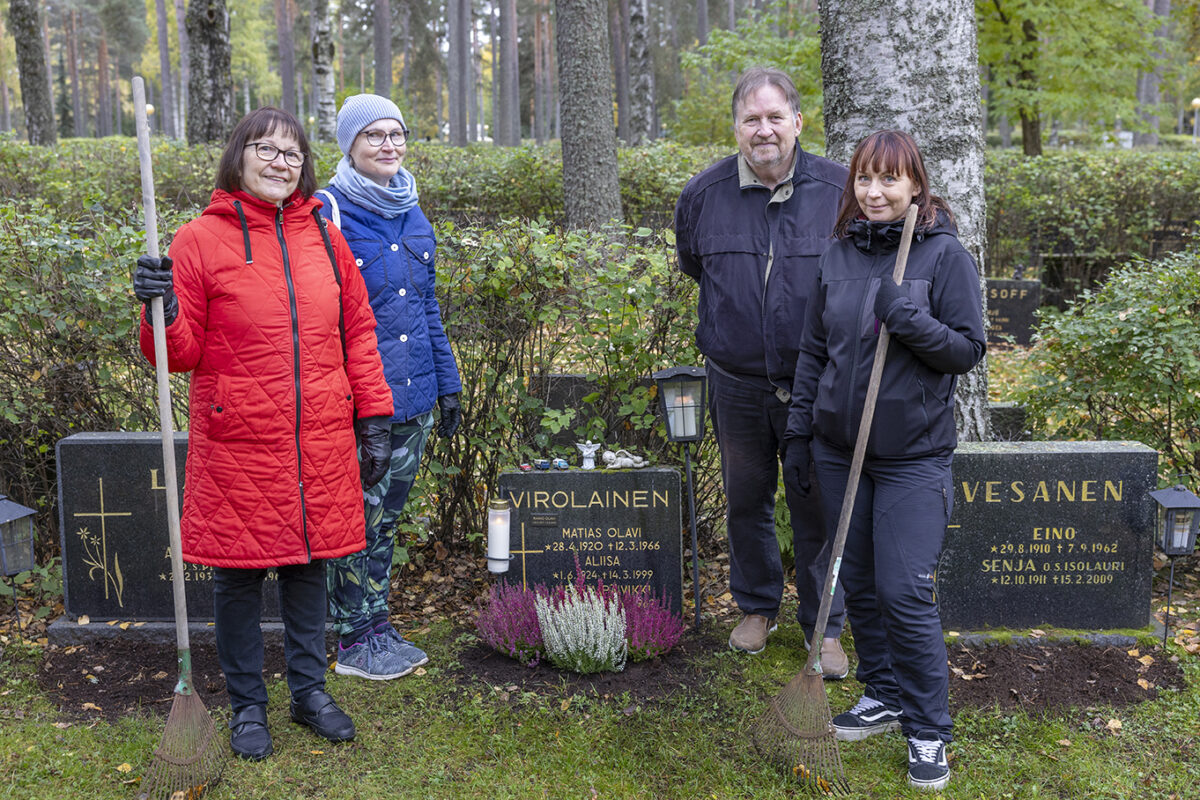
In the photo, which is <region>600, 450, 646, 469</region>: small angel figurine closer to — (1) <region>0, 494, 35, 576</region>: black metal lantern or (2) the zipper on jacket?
(2) the zipper on jacket

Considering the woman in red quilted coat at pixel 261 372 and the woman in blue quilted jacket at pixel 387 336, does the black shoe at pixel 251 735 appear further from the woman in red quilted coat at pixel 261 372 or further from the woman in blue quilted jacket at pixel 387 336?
the woman in blue quilted jacket at pixel 387 336

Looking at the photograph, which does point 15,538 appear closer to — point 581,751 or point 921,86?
point 581,751

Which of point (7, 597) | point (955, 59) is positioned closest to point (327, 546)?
point (7, 597)

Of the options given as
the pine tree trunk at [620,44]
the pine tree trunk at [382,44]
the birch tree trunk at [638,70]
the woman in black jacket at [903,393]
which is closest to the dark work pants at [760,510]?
the woman in black jacket at [903,393]

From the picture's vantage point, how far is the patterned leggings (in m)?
3.66

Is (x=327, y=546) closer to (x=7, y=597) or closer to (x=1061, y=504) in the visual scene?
(x=7, y=597)

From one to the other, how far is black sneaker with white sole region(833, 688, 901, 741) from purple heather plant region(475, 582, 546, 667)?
1234 mm

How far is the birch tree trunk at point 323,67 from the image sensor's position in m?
17.4

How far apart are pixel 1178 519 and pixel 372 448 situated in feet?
10.5

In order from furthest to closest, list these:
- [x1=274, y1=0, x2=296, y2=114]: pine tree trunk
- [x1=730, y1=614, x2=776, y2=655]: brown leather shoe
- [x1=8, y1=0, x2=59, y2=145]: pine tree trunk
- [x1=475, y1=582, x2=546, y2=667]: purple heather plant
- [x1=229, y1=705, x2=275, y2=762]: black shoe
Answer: [x1=274, y1=0, x2=296, y2=114]: pine tree trunk < [x1=8, y1=0, x2=59, y2=145]: pine tree trunk < [x1=730, y1=614, x2=776, y2=655]: brown leather shoe < [x1=475, y1=582, x2=546, y2=667]: purple heather plant < [x1=229, y1=705, x2=275, y2=762]: black shoe

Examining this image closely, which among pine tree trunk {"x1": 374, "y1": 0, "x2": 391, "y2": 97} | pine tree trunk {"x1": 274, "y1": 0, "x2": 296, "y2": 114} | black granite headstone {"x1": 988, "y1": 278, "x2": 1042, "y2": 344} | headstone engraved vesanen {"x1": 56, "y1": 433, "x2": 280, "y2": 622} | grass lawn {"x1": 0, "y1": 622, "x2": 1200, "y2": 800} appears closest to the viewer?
grass lawn {"x1": 0, "y1": 622, "x2": 1200, "y2": 800}

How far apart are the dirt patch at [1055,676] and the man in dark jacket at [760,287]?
511 millimetres

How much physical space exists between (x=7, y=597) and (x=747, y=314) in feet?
12.8


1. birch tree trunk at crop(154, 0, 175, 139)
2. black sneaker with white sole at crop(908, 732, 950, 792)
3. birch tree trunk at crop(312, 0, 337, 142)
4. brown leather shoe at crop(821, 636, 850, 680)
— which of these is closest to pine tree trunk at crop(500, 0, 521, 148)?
birch tree trunk at crop(154, 0, 175, 139)
